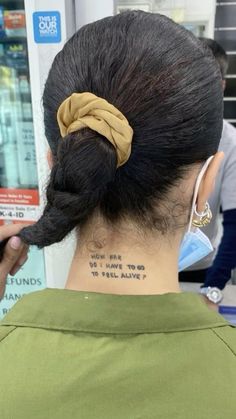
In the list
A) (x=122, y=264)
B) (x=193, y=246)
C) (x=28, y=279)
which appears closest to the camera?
(x=122, y=264)

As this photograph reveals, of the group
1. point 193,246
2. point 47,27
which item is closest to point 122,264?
point 193,246

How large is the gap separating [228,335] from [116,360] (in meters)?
0.17

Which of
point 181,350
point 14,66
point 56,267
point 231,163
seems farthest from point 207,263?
point 181,350

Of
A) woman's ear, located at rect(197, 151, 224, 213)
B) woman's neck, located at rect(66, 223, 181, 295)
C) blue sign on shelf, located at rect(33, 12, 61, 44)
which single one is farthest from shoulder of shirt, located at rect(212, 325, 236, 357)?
blue sign on shelf, located at rect(33, 12, 61, 44)

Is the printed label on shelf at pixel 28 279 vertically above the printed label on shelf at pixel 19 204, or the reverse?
the printed label on shelf at pixel 19 204

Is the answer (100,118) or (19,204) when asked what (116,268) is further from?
(19,204)

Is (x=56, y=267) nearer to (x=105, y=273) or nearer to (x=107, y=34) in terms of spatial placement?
(x=105, y=273)

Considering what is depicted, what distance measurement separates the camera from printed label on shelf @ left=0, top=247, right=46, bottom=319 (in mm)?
1556

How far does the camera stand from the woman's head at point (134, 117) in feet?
1.97

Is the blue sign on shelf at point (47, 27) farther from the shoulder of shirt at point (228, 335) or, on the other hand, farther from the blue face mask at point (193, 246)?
the shoulder of shirt at point (228, 335)

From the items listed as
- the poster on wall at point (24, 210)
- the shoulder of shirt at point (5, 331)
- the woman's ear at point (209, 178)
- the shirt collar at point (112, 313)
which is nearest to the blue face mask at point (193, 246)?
the woman's ear at point (209, 178)

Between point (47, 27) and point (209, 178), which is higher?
point (47, 27)

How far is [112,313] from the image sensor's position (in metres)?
0.61

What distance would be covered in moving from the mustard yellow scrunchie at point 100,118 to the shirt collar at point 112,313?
0.72 ft
